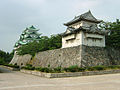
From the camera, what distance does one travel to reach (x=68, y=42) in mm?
25562

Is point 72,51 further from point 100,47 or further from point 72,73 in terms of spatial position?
point 72,73

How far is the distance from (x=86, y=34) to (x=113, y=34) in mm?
5647

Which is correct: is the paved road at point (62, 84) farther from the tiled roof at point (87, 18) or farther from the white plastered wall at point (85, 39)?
the tiled roof at point (87, 18)

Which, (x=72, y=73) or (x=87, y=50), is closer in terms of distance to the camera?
(x=72, y=73)

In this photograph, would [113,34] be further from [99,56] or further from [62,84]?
[62,84]

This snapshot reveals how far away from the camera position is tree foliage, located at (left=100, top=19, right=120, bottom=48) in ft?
79.4

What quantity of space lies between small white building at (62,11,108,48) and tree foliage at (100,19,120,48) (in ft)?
5.04

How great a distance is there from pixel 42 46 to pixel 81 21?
41.5 ft

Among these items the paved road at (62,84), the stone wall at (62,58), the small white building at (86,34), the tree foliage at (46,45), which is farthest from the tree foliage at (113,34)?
the paved road at (62,84)

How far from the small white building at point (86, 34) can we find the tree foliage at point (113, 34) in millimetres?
1535

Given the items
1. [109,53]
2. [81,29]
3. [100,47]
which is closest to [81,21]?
[81,29]

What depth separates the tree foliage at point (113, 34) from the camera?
79.4ft

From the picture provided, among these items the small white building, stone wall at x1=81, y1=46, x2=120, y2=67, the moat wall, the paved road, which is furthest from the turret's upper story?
the paved road

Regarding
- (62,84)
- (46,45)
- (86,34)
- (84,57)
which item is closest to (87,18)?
(86,34)
